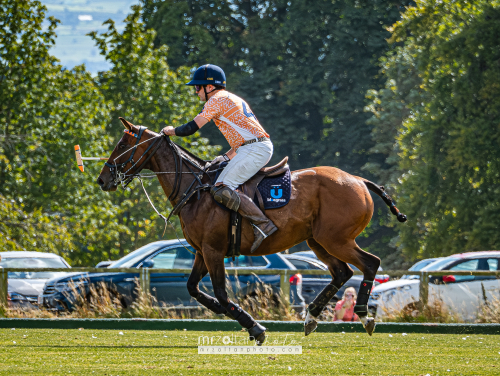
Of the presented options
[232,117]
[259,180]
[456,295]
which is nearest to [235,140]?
[232,117]

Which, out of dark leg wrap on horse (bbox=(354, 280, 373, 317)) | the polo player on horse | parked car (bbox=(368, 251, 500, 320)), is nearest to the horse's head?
the polo player on horse

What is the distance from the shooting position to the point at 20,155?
22.8m

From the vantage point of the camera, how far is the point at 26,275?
19875 millimetres

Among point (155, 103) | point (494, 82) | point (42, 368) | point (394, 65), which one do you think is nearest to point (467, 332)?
point (42, 368)

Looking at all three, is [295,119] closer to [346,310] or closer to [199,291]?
[346,310]

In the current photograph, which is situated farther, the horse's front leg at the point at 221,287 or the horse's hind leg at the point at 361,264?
the horse's hind leg at the point at 361,264

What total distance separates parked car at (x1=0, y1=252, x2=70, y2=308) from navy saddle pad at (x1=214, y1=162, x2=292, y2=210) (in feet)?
36.1

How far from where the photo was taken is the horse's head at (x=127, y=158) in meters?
8.45

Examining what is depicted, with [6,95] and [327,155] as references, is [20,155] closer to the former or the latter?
[6,95]

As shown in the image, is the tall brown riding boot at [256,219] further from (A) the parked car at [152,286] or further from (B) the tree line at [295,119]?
(B) the tree line at [295,119]

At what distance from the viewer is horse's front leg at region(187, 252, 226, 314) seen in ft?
27.7

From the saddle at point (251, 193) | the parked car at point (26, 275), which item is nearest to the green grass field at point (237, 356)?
the saddle at point (251, 193)

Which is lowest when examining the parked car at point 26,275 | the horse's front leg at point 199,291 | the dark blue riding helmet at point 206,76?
the parked car at point 26,275

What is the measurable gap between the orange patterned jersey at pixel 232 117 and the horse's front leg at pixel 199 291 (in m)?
1.44
